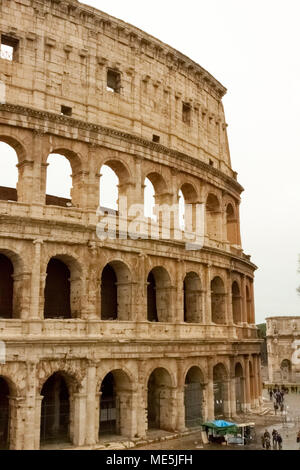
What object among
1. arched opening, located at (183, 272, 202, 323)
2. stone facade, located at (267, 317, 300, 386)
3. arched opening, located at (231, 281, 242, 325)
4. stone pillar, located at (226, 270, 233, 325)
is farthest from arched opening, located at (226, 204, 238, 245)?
stone facade, located at (267, 317, 300, 386)

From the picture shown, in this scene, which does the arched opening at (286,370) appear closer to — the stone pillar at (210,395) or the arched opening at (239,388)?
the arched opening at (239,388)

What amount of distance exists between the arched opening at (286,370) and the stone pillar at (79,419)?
38638 mm

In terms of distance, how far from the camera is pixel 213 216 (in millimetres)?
28547

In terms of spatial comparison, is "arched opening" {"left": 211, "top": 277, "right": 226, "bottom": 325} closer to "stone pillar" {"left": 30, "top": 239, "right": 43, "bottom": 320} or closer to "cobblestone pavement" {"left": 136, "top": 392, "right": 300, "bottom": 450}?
"cobblestone pavement" {"left": 136, "top": 392, "right": 300, "bottom": 450}

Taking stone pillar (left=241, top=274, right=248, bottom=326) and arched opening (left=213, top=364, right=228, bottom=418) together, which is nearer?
arched opening (left=213, top=364, right=228, bottom=418)

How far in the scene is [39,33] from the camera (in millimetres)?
21422

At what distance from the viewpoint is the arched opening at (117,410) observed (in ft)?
68.9

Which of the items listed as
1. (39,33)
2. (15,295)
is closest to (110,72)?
(39,33)

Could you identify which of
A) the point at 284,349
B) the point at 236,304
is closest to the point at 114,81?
the point at 236,304

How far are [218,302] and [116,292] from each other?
257 inches

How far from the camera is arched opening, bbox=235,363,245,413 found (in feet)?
91.4

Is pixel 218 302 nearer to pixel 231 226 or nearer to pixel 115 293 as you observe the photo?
pixel 231 226

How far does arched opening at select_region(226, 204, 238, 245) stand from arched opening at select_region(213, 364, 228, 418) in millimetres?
7819
